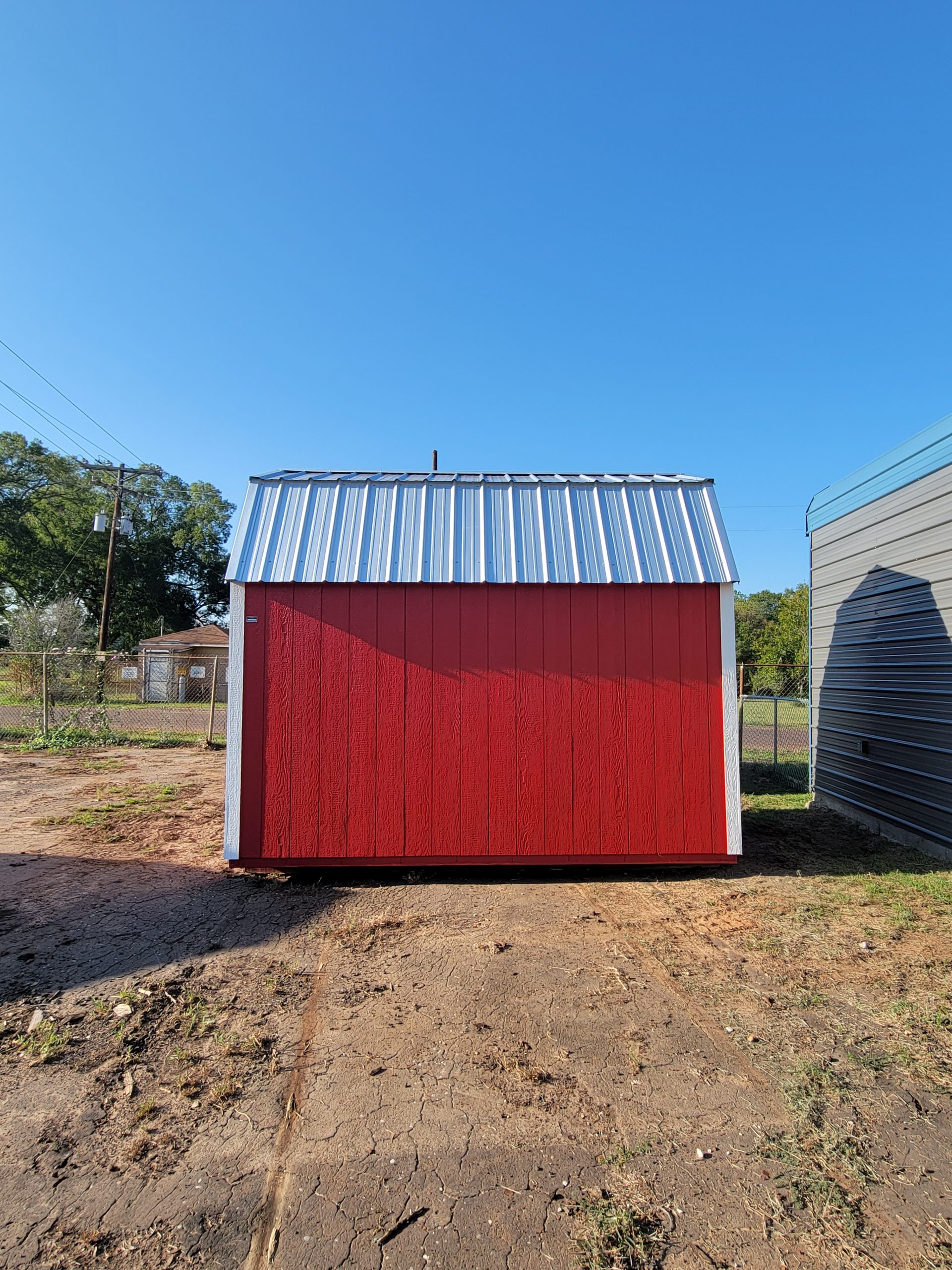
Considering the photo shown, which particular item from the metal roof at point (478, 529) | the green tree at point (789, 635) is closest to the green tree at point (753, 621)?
the green tree at point (789, 635)

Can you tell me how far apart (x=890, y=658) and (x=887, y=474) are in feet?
6.35

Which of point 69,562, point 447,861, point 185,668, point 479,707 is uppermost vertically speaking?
point 69,562

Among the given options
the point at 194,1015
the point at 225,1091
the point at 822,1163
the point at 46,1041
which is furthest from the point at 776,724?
the point at 46,1041

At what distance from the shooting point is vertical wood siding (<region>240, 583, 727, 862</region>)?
522 centimetres

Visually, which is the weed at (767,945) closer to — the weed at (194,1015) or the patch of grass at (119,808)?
the weed at (194,1015)

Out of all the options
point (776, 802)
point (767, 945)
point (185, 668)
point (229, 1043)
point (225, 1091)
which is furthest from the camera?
point (185, 668)

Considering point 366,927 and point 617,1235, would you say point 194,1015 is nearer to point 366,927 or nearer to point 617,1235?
point 366,927

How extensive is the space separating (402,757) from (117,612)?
131 ft

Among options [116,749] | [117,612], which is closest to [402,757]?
[116,749]

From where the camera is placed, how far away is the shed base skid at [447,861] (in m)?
5.21

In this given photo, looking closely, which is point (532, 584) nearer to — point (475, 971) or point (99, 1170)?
point (475, 971)

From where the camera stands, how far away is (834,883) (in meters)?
5.20

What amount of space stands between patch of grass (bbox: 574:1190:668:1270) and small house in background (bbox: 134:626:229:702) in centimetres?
2570

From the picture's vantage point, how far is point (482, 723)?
209 inches
